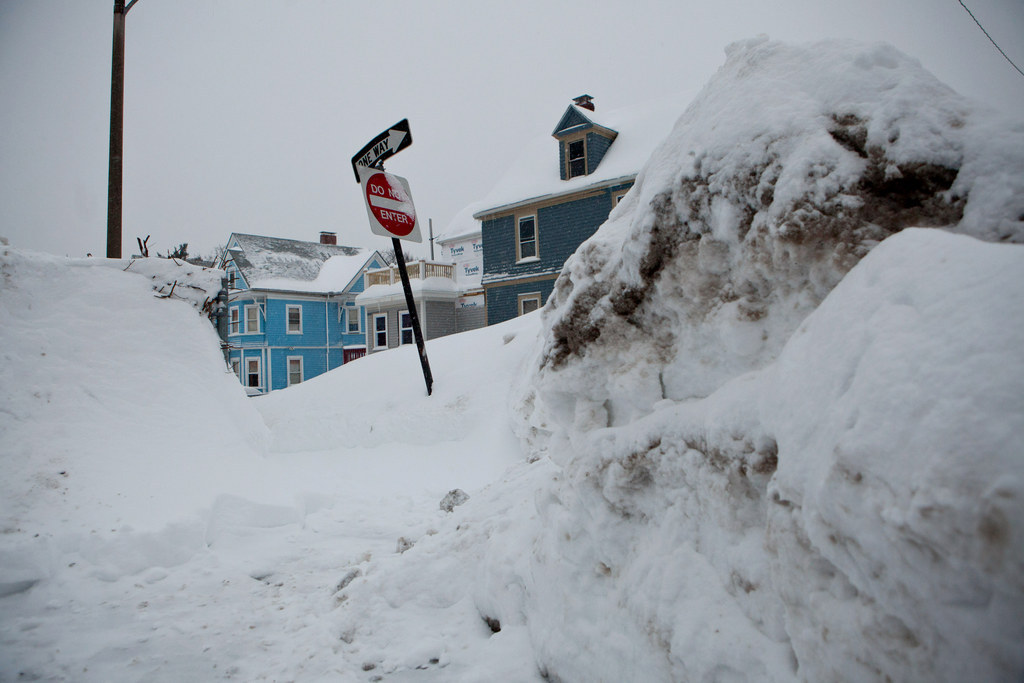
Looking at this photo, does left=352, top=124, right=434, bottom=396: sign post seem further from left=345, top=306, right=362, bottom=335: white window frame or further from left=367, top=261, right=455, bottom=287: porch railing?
left=345, top=306, right=362, bottom=335: white window frame

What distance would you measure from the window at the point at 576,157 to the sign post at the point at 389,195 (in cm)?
1012

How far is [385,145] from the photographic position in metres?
10.6

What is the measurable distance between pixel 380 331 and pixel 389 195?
54.1ft

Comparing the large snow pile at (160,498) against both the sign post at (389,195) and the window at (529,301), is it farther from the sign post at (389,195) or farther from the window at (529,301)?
the window at (529,301)

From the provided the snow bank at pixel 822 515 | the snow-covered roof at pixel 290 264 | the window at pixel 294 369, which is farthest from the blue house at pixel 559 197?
the snow bank at pixel 822 515

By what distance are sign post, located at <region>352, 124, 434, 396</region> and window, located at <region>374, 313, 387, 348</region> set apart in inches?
619

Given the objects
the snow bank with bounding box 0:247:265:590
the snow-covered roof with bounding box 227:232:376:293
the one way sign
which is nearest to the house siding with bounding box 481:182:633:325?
the one way sign

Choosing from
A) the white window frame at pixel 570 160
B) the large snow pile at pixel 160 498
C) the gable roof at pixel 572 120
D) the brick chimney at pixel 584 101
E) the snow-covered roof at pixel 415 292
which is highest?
the brick chimney at pixel 584 101

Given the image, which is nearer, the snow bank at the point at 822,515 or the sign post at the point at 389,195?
the snow bank at the point at 822,515

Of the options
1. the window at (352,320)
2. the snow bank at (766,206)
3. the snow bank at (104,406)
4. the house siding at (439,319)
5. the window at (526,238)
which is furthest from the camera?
the window at (352,320)

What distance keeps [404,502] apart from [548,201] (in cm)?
1588

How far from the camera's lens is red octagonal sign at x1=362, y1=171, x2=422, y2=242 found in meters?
10.8

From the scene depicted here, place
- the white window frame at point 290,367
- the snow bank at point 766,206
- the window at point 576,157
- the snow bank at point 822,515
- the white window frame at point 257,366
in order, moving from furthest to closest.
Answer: the white window frame at point 290,367 → the white window frame at point 257,366 → the window at point 576,157 → the snow bank at point 766,206 → the snow bank at point 822,515

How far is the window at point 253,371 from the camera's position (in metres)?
30.4
